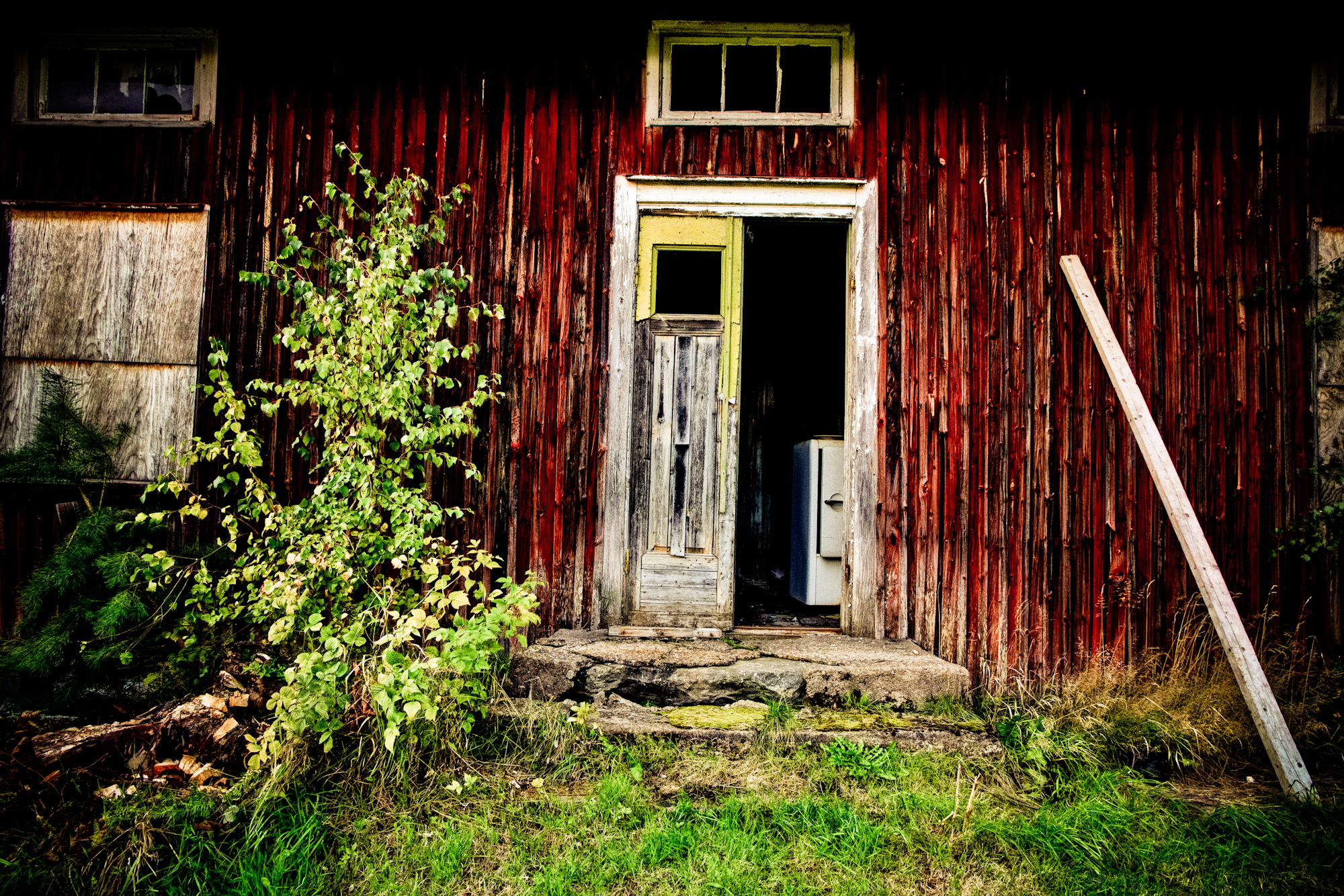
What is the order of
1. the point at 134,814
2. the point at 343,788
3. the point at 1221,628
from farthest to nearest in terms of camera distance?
the point at 1221,628 → the point at 343,788 → the point at 134,814

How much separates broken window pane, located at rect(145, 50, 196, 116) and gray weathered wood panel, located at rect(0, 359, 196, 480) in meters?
1.58

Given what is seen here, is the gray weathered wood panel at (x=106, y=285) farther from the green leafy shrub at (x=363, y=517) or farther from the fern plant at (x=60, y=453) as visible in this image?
the green leafy shrub at (x=363, y=517)

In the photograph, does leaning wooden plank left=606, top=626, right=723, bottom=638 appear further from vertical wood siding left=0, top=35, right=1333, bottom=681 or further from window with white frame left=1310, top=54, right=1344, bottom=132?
window with white frame left=1310, top=54, right=1344, bottom=132

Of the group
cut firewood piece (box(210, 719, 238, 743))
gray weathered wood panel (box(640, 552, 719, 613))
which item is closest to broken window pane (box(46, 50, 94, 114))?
cut firewood piece (box(210, 719, 238, 743))

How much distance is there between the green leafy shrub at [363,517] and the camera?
2697mm

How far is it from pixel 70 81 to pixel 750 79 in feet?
13.7

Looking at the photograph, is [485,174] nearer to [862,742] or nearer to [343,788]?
[343,788]

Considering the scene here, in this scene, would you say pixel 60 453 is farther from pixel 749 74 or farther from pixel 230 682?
pixel 749 74

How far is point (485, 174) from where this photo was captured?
13.8 ft

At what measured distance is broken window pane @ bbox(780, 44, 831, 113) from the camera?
4234 mm

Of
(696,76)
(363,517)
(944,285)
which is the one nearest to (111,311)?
(363,517)

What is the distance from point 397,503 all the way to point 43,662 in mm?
1690

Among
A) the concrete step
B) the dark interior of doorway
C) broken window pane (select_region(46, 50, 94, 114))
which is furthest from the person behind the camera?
the dark interior of doorway

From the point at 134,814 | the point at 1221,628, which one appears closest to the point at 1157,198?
the point at 1221,628
